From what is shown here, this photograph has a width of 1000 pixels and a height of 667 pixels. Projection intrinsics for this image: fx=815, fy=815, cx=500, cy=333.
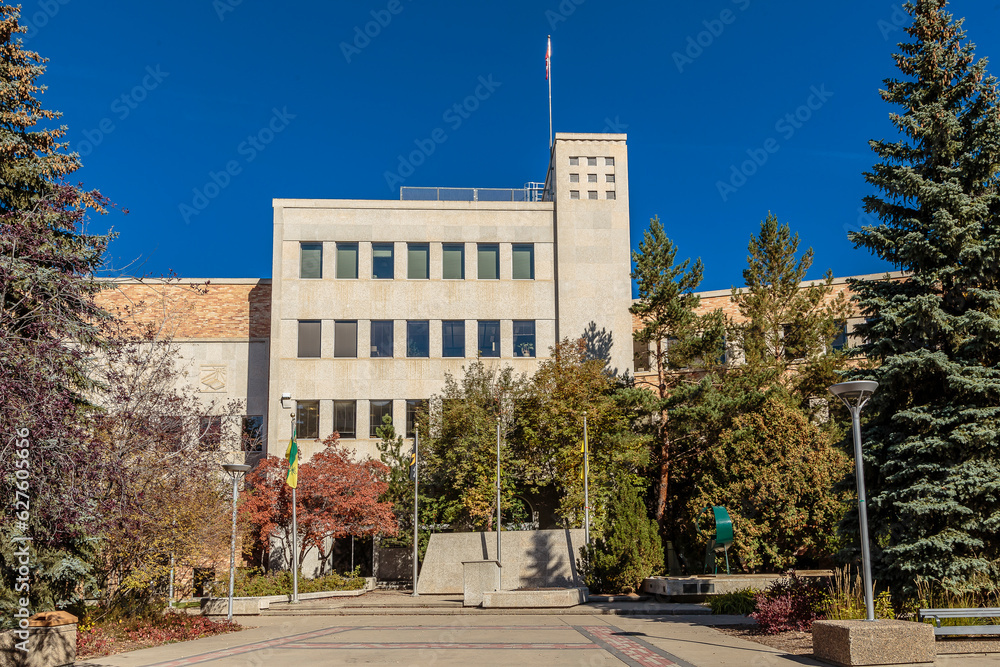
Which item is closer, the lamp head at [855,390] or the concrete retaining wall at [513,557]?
the lamp head at [855,390]

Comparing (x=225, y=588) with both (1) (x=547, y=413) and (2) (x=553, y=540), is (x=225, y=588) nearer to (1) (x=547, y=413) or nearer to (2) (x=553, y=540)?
(2) (x=553, y=540)

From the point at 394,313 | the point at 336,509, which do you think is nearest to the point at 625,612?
the point at 336,509

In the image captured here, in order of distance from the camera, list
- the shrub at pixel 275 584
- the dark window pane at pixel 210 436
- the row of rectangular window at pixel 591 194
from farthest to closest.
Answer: the row of rectangular window at pixel 591 194
the shrub at pixel 275 584
the dark window pane at pixel 210 436

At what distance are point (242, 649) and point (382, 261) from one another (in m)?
27.8

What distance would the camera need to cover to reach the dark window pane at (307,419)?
39844 millimetres

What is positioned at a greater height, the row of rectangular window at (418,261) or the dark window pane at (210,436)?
the row of rectangular window at (418,261)

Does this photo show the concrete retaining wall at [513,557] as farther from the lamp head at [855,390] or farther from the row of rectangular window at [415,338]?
the lamp head at [855,390]

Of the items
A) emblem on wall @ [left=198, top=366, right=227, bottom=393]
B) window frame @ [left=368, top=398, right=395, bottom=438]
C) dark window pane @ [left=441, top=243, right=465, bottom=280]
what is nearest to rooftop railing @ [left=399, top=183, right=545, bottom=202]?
dark window pane @ [left=441, top=243, right=465, bottom=280]

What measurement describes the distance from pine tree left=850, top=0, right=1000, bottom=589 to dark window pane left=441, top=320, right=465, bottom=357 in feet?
82.3

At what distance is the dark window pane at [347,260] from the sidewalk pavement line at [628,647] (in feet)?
85.1

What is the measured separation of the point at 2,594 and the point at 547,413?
77.8 feet

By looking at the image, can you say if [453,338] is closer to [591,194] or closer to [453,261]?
[453,261]

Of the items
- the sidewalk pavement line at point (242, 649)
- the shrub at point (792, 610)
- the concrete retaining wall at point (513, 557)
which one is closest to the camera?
the sidewalk pavement line at point (242, 649)

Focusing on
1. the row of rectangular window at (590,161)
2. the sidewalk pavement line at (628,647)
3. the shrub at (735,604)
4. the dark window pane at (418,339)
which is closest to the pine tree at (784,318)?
the row of rectangular window at (590,161)
